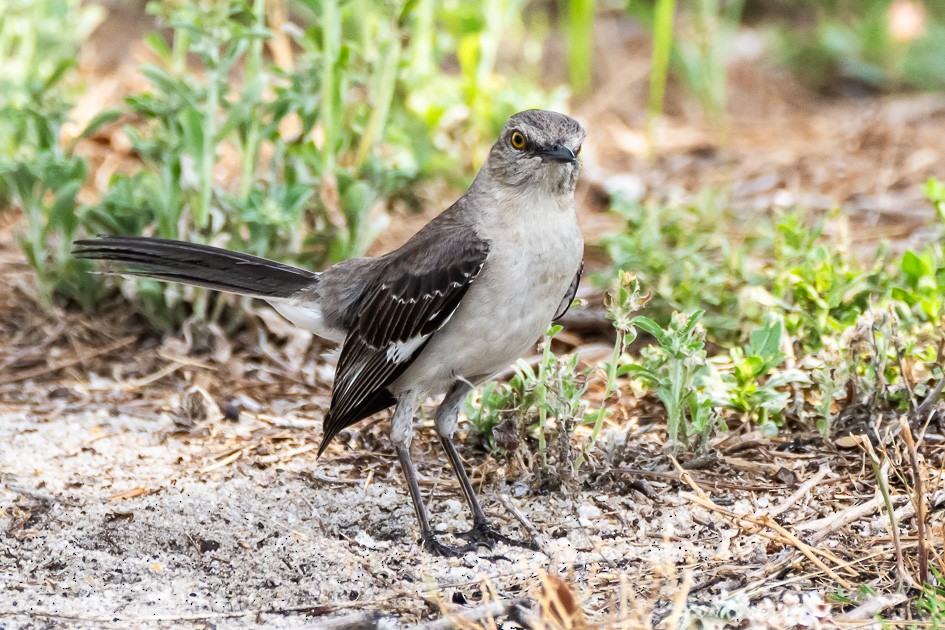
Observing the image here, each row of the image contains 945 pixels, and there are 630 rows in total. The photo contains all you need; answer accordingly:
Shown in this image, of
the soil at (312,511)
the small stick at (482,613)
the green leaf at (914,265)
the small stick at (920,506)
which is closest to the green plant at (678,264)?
the soil at (312,511)

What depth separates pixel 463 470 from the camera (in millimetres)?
4637

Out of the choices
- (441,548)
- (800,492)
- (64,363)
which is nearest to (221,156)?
(64,363)

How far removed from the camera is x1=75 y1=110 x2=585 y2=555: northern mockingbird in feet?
14.7

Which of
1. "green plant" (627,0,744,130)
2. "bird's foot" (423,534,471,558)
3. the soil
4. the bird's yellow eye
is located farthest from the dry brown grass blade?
"green plant" (627,0,744,130)

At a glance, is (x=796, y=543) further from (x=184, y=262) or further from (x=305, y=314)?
(x=184, y=262)

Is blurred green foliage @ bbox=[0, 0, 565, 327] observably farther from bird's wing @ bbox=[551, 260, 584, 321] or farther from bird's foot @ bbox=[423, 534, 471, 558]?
bird's foot @ bbox=[423, 534, 471, 558]

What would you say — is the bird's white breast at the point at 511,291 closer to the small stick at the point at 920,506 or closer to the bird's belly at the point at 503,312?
the bird's belly at the point at 503,312

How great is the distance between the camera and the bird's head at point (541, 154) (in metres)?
4.62

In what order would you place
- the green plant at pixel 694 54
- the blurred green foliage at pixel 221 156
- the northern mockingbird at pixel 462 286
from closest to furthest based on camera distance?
the northern mockingbird at pixel 462 286 < the blurred green foliage at pixel 221 156 < the green plant at pixel 694 54

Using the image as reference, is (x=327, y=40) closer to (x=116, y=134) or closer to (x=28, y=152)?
(x=28, y=152)

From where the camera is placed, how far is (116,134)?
8.16 metres

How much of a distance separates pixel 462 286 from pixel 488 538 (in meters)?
0.99

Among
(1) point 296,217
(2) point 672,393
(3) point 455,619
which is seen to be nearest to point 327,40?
(1) point 296,217

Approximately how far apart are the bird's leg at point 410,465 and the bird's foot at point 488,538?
3.8 inches
